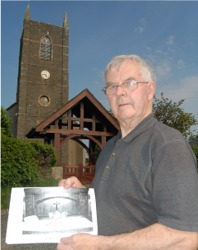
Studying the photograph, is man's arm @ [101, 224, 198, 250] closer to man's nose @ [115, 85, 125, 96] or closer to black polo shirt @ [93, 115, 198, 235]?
black polo shirt @ [93, 115, 198, 235]

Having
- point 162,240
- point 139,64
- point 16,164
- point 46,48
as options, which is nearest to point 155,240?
point 162,240

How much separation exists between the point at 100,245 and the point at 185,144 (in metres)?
0.74

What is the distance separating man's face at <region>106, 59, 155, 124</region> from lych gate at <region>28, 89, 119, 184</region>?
49.6ft

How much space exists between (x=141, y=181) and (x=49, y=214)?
62 centimetres

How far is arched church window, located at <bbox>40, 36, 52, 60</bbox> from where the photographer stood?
3655 cm

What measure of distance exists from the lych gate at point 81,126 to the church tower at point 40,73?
43.5ft

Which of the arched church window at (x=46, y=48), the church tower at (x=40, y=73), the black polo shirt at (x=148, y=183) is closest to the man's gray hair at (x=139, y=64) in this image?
the black polo shirt at (x=148, y=183)

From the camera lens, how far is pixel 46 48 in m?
36.8

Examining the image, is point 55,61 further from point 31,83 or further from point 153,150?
point 153,150

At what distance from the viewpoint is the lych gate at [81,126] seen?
696 inches

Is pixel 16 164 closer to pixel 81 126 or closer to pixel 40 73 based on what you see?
pixel 81 126

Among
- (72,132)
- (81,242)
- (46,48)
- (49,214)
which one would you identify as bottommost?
(81,242)

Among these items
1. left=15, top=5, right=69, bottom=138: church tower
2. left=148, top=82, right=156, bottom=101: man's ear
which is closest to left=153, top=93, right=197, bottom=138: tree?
left=15, top=5, right=69, bottom=138: church tower

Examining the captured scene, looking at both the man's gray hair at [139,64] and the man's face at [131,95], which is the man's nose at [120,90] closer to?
the man's face at [131,95]
